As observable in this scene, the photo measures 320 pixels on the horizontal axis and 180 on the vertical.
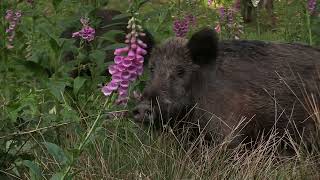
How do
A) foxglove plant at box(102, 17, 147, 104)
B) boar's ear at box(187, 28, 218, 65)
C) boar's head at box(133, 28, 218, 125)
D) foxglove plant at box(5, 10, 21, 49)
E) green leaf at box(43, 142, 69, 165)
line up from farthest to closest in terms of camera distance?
foxglove plant at box(5, 10, 21, 49), boar's ear at box(187, 28, 218, 65), boar's head at box(133, 28, 218, 125), foxglove plant at box(102, 17, 147, 104), green leaf at box(43, 142, 69, 165)

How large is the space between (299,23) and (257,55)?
→ 214cm

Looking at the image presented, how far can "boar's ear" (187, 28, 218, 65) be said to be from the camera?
19.3 feet

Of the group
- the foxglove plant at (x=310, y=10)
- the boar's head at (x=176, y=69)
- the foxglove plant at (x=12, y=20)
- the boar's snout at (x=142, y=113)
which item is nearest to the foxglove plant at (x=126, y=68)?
the boar's snout at (x=142, y=113)

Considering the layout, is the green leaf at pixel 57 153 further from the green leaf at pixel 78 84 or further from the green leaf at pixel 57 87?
the green leaf at pixel 78 84

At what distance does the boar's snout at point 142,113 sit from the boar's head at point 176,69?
0.13 m

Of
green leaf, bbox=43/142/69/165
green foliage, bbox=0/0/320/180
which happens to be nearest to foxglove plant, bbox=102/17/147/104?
green foliage, bbox=0/0/320/180

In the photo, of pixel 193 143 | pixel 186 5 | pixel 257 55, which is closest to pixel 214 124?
pixel 193 143

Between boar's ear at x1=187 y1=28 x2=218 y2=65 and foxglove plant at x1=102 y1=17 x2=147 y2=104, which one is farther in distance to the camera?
boar's ear at x1=187 y1=28 x2=218 y2=65

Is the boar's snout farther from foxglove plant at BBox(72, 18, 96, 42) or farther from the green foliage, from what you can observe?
foxglove plant at BBox(72, 18, 96, 42)

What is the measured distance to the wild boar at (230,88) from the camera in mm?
5762

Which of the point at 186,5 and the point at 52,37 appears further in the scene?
the point at 186,5

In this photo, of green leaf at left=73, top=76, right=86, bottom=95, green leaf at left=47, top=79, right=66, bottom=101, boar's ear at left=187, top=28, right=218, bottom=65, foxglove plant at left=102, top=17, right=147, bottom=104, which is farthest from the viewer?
boar's ear at left=187, top=28, right=218, bottom=65

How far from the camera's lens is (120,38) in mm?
8648

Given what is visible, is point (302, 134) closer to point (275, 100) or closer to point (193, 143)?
point (275, 100)
